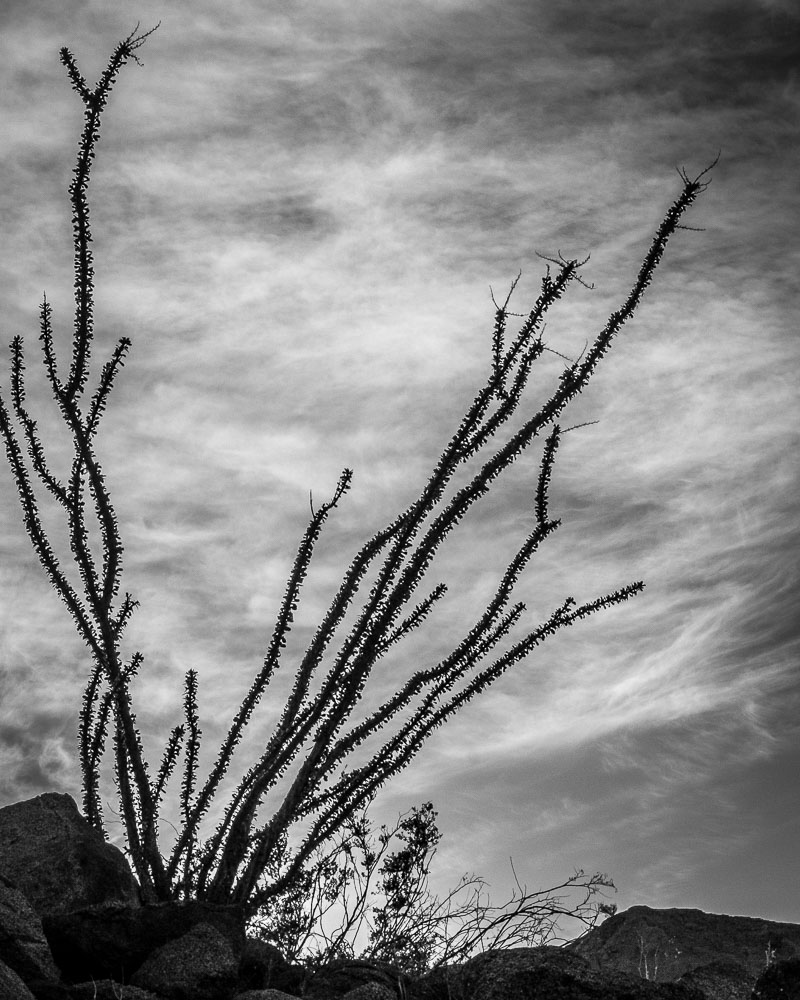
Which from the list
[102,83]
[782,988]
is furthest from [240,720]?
[102,83]

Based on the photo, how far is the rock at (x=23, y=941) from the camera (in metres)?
5.66

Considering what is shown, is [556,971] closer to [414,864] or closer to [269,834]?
[414,864]

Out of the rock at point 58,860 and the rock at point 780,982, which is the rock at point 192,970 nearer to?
the rock at point 58,860

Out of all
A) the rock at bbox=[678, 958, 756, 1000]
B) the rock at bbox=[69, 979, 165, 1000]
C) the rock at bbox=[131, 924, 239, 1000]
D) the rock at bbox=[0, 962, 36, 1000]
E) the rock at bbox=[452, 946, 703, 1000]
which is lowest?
the rock at bbox=[0, 962, 36, 1000]

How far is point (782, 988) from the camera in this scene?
20.4 feet

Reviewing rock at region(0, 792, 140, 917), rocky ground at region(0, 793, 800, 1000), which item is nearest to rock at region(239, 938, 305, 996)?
rocky ground at region(0, 793, 800, 1000)

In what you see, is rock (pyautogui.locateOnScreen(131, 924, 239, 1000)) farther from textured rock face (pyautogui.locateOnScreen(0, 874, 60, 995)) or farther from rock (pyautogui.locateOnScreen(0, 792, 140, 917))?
rock (pyautogui.locateOnScreen(0, 792, 140, 917))

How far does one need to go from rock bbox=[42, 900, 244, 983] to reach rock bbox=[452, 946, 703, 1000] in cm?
164

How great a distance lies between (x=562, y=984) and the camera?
5996mm

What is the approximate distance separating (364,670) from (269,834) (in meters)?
1.38

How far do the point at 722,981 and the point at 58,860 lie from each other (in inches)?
170

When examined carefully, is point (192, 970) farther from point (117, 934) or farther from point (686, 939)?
point (686, 939)

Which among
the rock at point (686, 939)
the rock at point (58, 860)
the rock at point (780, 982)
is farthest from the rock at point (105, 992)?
the rock at point (686, 939)

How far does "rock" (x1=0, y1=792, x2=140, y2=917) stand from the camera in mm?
7172
